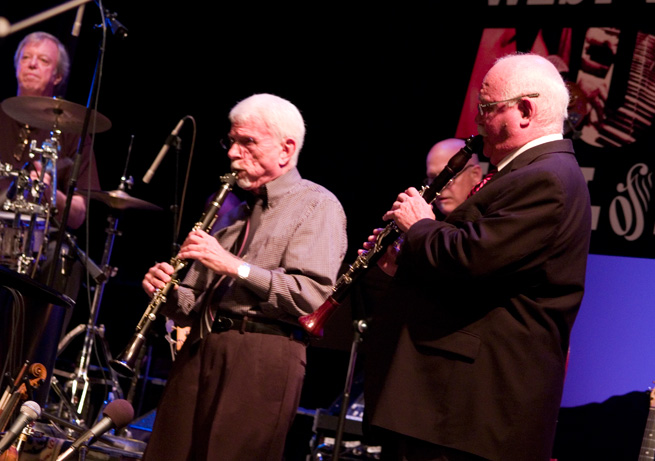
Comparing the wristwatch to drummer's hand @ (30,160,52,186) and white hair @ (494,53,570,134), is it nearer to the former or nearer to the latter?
white hair @ (494,53,570,134)

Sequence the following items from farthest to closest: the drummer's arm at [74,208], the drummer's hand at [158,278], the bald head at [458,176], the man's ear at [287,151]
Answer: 1. the drummer's arm at [74,208]
2. the bald head at [458,176]
3. the man's ear at [287,151]
4. the drummer's hand at [158,278]

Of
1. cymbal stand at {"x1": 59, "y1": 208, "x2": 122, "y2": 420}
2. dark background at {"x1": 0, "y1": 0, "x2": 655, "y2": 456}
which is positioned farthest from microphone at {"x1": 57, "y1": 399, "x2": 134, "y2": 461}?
dark background at {"x1": 0, "y1": 0, "x2": 655, "y2": 456}

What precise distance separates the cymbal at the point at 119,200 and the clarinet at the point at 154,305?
2877 millimetres

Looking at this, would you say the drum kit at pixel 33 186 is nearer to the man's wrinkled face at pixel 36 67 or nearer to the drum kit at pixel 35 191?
the drum kit at pixel 35 191

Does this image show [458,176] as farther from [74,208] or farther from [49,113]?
[49,113]

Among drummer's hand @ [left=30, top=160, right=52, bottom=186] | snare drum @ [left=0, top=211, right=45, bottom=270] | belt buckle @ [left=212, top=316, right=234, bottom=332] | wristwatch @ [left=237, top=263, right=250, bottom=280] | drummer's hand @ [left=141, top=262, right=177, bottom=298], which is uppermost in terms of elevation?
drummer's hand @ [left=30, top=160, right=52, bottom=186]

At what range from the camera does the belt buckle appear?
2949 mm

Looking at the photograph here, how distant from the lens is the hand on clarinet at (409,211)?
265cm

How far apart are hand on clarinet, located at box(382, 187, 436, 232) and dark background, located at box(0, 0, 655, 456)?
3.43m

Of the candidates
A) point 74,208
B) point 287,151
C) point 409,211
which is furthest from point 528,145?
point 74,208

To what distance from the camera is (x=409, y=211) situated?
2.67 m

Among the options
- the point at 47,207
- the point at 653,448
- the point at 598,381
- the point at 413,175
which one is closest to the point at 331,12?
the point at 413,175

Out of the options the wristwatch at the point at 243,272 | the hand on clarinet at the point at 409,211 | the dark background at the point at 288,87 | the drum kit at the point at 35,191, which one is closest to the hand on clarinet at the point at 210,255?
the wristwatch at the point at 243,272

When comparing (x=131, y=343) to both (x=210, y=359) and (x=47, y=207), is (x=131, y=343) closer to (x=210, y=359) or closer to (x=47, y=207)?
(x=210, y=359)
